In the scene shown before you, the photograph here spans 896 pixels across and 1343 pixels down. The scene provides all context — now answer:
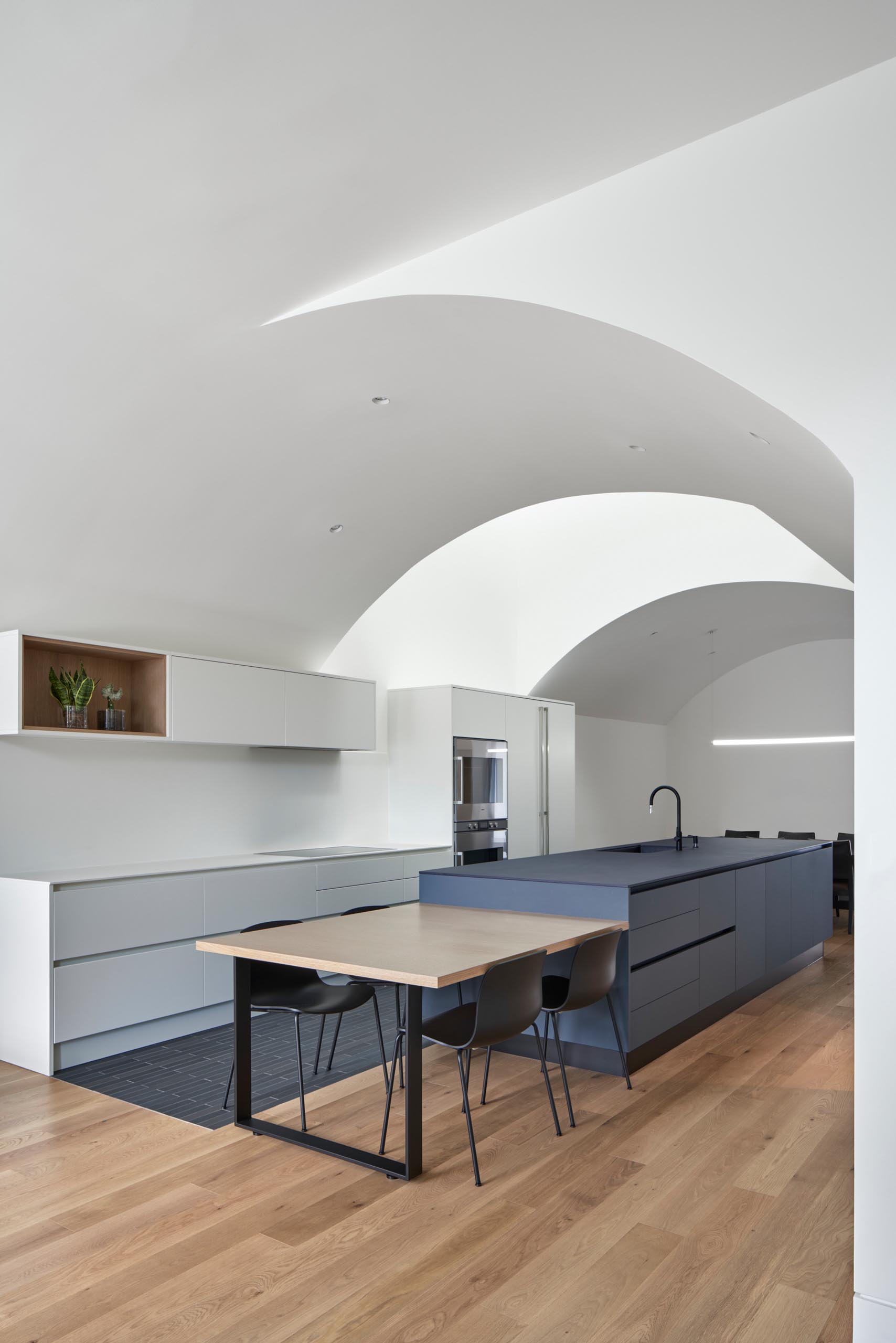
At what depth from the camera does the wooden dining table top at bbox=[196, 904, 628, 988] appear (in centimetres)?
295

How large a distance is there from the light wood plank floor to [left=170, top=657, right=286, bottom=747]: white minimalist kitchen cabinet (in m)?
1.96

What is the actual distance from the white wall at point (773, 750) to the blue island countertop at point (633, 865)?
4766mm

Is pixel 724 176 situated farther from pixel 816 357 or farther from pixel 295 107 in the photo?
pixel 295 107

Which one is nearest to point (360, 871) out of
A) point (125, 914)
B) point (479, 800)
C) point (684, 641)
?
point (479, 800)

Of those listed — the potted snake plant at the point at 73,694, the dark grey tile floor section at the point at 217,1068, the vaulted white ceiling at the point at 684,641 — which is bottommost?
the dark grey tile floor section at the point at 217,1068

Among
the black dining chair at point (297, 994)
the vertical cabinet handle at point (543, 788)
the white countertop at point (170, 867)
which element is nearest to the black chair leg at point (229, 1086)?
the black dining chair at point (297, 994)

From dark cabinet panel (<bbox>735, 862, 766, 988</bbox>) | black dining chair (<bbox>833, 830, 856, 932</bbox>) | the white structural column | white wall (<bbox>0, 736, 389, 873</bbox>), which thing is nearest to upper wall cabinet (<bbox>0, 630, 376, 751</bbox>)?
white wall (<bbox>0, 736, 389, 873</bbox>)

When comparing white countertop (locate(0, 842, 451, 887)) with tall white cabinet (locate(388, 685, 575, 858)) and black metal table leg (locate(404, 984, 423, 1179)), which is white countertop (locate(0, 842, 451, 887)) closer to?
tall white cabinet (locate(388, 685, 575, 858))

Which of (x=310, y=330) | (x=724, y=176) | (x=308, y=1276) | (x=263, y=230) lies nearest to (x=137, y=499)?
(x=310, y=330)

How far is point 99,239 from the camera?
287 centimetres

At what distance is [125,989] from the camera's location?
4473mm

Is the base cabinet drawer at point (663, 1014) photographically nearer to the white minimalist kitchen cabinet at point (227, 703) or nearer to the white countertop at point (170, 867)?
the white countertop at point (170, 867)

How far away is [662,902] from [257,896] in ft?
7.53

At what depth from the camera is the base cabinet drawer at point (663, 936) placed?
13.1 feet
